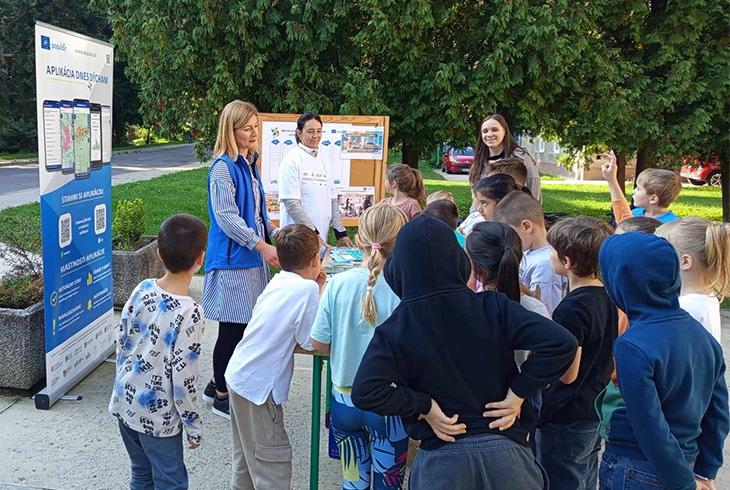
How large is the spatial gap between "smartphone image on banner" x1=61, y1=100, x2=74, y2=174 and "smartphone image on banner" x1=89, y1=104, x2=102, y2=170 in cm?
30

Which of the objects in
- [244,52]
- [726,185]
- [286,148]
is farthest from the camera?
[726,185]

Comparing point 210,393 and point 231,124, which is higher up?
point 231,124

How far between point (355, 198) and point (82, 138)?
4027 millimetres

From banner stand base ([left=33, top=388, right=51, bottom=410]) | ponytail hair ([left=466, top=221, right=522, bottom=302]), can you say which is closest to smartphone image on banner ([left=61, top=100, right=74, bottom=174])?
banner stand base ([left=33, top=388, right=51, bottom=410])

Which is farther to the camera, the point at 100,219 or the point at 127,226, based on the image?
the point at 127,226

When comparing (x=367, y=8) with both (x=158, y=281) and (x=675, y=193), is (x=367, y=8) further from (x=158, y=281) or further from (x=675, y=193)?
(x=158, y=281)

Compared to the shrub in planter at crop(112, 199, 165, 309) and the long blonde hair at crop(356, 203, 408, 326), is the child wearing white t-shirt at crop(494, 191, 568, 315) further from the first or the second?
the shrub in planter at crop(112, 199, 165, 309)

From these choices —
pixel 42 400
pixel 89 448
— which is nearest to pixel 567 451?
pixel 89 448

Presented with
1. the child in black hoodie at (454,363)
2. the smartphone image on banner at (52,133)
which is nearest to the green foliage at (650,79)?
the smartphone image on banner at (52,133)

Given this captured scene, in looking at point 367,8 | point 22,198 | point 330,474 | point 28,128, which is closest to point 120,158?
point 28,128

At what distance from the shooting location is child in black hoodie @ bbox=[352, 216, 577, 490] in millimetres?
1906

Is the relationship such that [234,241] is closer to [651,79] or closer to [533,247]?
[533,247]

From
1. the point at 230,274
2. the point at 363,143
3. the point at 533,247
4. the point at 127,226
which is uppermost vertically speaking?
the point at 363,143

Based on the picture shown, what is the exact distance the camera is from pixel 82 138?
447 centimetres
